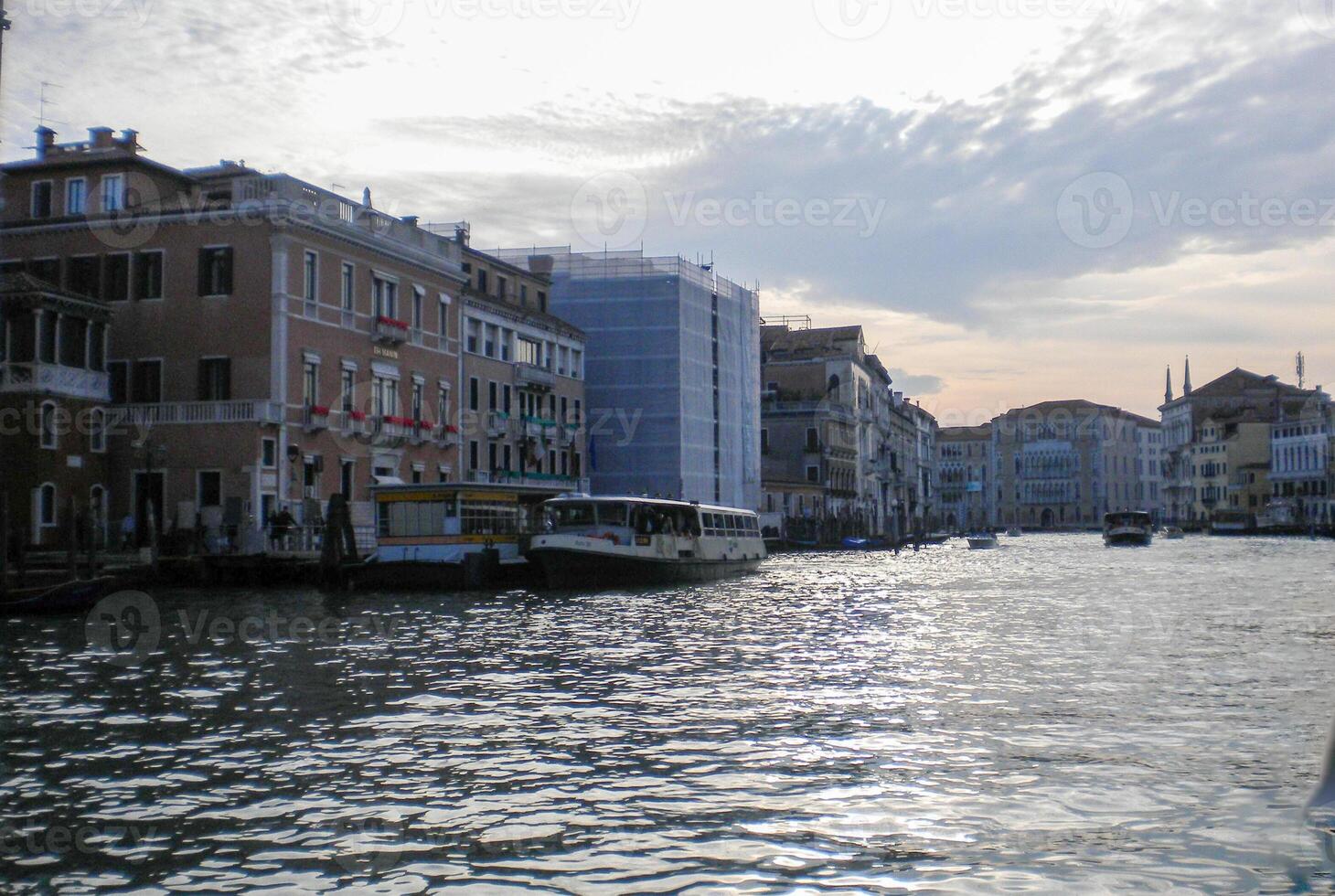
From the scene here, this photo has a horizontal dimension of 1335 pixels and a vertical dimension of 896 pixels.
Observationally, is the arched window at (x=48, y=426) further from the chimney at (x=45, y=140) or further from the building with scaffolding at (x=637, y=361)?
the building with scaffolding at (x=637, y=361)

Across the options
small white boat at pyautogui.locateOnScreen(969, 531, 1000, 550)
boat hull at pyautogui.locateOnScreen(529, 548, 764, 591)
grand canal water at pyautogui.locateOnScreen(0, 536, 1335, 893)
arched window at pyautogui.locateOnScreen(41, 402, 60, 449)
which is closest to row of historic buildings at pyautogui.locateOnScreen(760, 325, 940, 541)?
small white boat at pyautogui.locateOnScreen(969, 531, 1000, 550)

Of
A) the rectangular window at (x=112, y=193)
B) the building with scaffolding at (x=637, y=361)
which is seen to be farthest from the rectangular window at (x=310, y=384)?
the building with scaffolding at (x=637, y=361)

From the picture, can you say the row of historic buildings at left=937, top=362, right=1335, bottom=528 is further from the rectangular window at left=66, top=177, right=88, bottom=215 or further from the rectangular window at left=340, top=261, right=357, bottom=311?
the rectangular window at left=66, top=177, right=88, bottom=215

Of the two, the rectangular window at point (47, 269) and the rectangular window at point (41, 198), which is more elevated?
the rectangular window at point (41, 198)

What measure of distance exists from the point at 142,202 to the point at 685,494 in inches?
1111

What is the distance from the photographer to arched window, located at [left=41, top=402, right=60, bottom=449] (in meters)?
33.4

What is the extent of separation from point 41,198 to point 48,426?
899 centimetres

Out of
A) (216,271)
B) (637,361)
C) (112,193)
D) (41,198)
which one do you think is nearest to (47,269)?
(41,198)

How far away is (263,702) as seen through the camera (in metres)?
13.0

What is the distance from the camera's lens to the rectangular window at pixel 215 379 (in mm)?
36531

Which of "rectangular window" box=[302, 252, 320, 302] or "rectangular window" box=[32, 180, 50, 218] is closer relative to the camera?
→ "rectangular window" box=[302, 252, 320, 302]

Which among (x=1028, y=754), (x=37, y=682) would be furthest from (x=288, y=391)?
(x=1028, y=754)

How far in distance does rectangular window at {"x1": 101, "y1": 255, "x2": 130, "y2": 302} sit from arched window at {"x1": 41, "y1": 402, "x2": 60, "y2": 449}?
5.08 meters

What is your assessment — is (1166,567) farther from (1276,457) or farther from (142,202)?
(1276,457)
